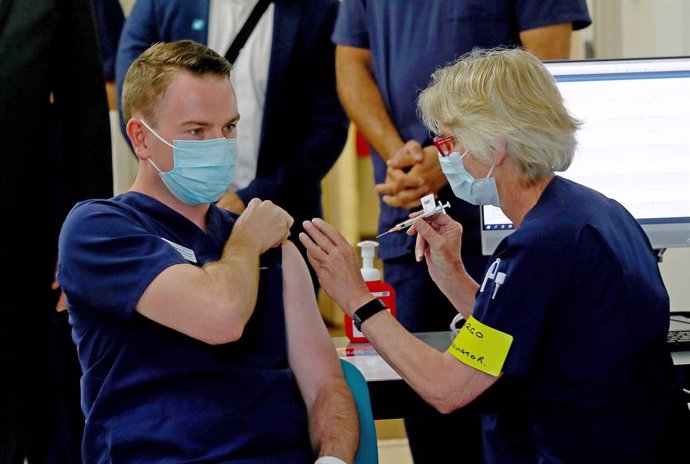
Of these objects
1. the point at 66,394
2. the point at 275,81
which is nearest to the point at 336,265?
the point at 66,394

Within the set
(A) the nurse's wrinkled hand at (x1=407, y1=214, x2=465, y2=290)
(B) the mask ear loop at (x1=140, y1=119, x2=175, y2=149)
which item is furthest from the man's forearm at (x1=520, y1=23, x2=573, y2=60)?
(B) the mask ear loop at (x1=140, y1=119, x2=175, y2=149)

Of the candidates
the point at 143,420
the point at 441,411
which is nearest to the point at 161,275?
the point at 143,420

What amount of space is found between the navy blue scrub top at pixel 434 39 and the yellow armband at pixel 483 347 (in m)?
0.91

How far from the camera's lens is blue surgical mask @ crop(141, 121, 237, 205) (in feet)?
5.88

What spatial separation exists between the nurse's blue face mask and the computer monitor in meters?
0.53

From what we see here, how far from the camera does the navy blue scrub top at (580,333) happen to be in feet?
5.24

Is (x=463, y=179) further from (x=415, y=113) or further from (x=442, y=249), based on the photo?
(x=415, y=113)

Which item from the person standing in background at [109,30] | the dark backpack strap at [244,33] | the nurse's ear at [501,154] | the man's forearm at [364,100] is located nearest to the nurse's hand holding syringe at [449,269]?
the nurse's ear at [501,154]

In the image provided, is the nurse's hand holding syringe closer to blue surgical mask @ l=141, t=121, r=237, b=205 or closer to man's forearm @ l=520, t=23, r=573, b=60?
blue surgical mask @ l=141, t=121, r=237, b=205

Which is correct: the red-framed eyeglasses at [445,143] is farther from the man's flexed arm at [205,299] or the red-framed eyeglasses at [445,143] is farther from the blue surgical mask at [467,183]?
the man's flexed arm at [205,299]

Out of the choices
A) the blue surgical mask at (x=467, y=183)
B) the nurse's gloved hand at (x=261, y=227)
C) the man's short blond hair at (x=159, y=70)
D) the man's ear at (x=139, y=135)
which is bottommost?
the nurse's gloved hand at (x=261, y=227)

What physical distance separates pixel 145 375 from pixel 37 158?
80cm

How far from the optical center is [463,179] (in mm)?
1802

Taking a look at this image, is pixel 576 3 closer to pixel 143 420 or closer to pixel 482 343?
pixel 482 343
